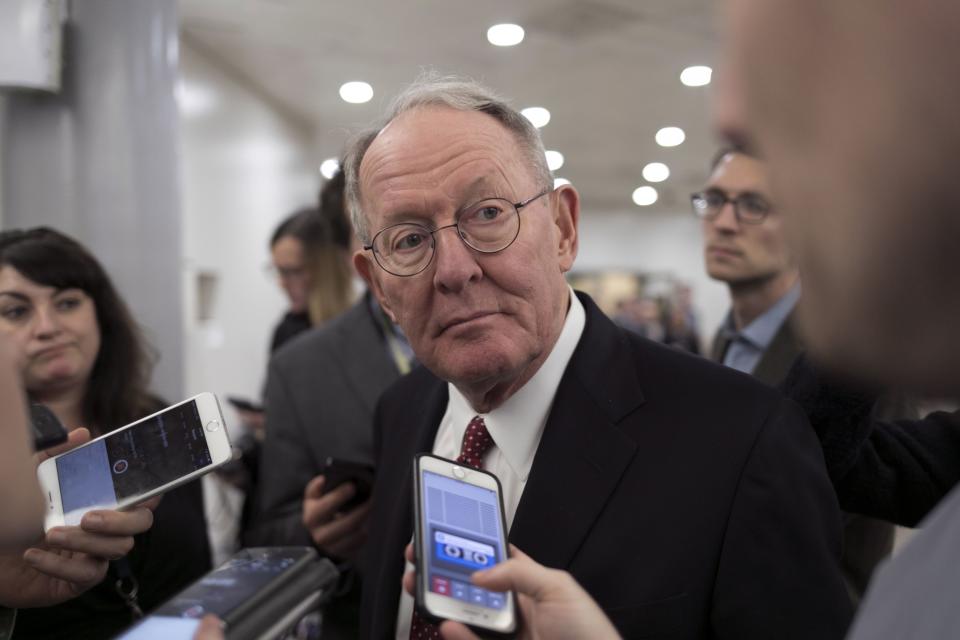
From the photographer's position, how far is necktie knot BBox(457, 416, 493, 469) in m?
1.50

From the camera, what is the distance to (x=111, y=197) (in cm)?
309

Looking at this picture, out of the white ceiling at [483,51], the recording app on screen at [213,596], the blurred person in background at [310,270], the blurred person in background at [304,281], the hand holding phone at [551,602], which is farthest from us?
the white ceiling at [483,51]

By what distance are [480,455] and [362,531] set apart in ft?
1.69

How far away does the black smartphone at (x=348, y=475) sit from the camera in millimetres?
1733

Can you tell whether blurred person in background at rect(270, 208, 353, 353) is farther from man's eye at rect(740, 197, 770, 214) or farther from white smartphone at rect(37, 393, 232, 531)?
white smartphone at rect(37, 393, 232, 531)

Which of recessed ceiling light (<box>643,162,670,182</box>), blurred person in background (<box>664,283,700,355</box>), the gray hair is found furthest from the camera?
recessed ceiling light (<box>643,162,670,182</box>)

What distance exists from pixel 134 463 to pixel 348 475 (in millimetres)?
466

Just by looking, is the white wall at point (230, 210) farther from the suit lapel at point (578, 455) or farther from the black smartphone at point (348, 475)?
the suit lapel at point (578, 455)

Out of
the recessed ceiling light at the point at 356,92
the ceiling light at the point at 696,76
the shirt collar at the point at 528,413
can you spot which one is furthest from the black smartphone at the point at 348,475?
the recessed ceiling light at the point at 356,92

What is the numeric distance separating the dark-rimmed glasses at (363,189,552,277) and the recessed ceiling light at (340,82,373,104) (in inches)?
288

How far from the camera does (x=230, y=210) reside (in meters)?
8.12

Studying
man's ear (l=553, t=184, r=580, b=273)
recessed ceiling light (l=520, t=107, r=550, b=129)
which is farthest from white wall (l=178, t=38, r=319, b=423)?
man's ear (l=553, t=184, r=580, b=273)

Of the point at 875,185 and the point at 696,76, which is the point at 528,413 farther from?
the point at 696,76

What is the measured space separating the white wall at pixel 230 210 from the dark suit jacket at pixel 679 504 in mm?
5906
